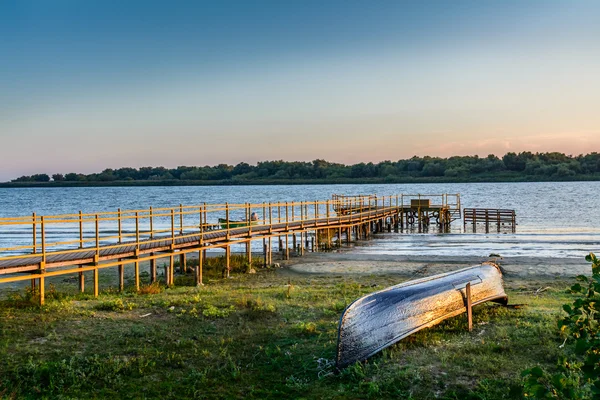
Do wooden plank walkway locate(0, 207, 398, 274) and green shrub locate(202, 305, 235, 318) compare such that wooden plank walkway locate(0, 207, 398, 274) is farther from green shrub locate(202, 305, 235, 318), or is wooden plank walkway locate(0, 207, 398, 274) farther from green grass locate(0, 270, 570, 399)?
green shrub locate(202, 305, 235, 318)

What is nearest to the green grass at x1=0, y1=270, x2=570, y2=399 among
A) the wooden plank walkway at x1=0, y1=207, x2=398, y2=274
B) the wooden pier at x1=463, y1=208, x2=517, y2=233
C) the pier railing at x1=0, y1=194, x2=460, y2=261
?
the wooden plank walkway at x1=0, y1=207, x2=398, y2=274

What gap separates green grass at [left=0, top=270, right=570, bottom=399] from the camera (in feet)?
24.8

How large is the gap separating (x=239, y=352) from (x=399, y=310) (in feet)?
9.60

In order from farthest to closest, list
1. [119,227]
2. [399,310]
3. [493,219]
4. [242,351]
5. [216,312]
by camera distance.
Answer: [493,219]
[119,227]
[216,312]
[242,351]
[399,310]

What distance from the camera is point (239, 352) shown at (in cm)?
917

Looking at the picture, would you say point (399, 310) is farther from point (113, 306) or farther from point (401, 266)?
point (401, 266)

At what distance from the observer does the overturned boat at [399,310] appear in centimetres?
829

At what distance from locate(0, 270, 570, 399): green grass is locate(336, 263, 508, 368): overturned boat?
0.87 ft

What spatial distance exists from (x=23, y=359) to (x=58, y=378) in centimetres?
102

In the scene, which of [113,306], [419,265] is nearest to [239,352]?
[113,306]

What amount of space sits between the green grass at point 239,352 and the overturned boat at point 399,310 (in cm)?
27

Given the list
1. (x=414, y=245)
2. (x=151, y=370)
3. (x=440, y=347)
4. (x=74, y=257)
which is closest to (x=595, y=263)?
(x=440, y=347)

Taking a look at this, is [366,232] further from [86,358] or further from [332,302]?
[86,358]

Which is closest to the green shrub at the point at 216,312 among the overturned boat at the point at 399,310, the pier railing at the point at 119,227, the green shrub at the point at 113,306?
the green shrub at the point at 113,306
